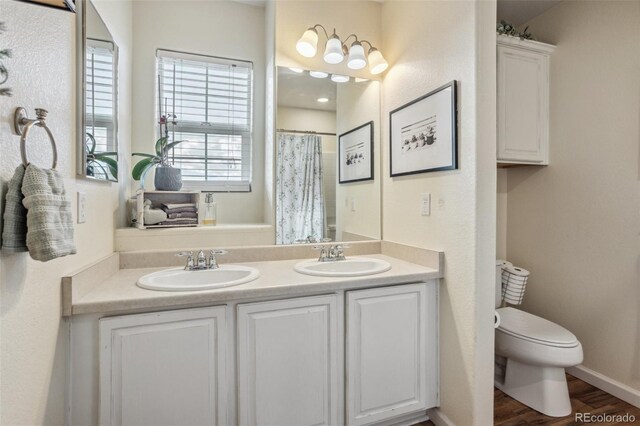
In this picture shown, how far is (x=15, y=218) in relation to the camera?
80cm

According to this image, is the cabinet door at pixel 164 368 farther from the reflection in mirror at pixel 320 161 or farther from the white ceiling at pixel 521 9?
the white ceiling at pixel 521 9

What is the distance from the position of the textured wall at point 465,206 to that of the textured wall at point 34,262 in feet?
5.22

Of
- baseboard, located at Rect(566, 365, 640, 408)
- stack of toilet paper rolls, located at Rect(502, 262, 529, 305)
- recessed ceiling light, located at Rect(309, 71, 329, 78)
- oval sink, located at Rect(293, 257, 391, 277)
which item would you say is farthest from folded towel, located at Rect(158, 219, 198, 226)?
baseboard, located at Rect(566, 365, 640, 408)

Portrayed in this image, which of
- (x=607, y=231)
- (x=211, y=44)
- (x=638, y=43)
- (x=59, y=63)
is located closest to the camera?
(x=59, y=63)

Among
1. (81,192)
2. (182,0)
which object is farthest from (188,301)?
(182,0)

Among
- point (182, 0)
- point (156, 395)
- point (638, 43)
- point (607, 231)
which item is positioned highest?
point (182, 0)

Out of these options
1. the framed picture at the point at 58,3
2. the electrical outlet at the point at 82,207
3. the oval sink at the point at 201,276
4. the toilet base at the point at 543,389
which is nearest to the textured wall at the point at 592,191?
the toilet base at the point at 543,389

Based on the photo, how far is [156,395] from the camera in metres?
1.26

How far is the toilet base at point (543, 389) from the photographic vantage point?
179 centimetres

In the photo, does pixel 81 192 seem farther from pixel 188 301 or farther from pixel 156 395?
pixel 156 395

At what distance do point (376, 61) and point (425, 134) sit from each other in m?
0.67

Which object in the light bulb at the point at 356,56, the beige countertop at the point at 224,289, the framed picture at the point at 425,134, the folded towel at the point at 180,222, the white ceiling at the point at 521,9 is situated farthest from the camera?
the white ceiling at the point at 521,9

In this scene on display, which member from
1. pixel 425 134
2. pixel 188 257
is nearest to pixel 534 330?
pixel 425 134

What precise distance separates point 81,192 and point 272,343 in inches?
37.9
